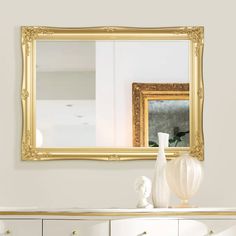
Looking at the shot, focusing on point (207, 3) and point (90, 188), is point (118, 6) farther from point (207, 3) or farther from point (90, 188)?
point (90, 188)

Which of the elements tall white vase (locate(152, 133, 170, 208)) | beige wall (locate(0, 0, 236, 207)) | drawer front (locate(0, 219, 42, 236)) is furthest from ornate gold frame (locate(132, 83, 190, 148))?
drawer front (locate(0, 219, 42, 236))

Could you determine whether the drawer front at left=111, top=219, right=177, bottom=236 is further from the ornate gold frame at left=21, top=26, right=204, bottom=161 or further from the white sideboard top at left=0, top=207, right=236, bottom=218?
the ornate gold frame at left=21, top=26, right=204, bottom=161

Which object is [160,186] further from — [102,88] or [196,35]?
[196,35]

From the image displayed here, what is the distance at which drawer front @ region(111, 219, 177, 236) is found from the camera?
3445 millimetres

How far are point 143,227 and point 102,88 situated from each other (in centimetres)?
95

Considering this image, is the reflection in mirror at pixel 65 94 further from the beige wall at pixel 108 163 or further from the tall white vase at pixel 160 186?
the tall white vase at pixel 160 186

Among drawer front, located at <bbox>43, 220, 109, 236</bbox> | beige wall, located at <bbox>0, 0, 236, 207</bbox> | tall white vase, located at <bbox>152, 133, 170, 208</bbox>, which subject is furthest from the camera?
beige wall, located at <bbox>0, 0, 236, 207</bbox>

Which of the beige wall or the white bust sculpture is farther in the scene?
the beige wall

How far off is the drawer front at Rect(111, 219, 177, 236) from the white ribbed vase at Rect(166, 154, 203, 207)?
9.2 inches

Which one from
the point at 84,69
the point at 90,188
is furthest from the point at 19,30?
the point at 90,188

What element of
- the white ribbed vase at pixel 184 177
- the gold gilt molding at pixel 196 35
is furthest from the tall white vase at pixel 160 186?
the gold gilt molding at pixel 196 35

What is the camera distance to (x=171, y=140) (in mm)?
4062

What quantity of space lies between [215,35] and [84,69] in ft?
2.55

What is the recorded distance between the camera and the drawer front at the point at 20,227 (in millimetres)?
3453
